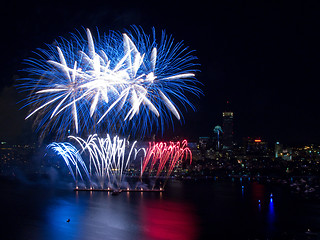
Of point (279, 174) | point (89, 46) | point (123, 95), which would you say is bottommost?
point (279, 174)

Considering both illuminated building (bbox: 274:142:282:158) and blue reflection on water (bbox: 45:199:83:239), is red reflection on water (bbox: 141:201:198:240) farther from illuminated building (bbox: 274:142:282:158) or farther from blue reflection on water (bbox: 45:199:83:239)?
illuminated building (bbox: 274:142:282:158)

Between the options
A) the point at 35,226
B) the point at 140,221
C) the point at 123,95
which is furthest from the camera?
the point at 140,221

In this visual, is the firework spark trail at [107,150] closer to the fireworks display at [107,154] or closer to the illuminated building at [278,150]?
the fireworks display at [107,154]

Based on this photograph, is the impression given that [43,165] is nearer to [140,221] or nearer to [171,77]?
[140,221]

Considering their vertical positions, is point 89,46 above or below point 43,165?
above

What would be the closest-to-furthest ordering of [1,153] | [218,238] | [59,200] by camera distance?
[218,238], [59,200], [1,153]

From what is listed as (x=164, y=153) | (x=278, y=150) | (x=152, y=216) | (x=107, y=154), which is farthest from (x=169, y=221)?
(x=278, y=150)

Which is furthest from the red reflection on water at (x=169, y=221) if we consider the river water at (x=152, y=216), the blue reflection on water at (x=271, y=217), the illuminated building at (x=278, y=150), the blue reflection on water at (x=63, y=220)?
the illuminated building at (x=278, y=150)

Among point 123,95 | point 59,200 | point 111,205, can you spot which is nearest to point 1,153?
point 59,200
